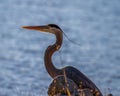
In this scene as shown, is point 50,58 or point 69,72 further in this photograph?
point 50,58

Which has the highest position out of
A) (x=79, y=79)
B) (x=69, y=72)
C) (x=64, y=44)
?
(x=64, y=44)

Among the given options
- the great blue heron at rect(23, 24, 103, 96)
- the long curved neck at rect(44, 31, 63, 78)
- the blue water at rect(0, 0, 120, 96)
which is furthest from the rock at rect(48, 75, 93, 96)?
the long curved neck at rect(44, 31, 63, 78)

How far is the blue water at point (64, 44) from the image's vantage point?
53.5 ft

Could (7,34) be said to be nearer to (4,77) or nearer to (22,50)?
(22,50)

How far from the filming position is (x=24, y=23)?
23.4 m

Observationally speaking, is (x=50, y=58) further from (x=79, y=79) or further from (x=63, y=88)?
(x=63, y=88)

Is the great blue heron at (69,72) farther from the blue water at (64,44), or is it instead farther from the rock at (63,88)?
the blue water at (64,44)

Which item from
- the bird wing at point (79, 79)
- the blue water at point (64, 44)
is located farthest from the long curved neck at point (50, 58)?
the blue water at point (64, 44)

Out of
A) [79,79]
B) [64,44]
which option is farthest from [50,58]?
[64,44]

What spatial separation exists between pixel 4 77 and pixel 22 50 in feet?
10.8

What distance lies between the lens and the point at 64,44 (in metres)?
20.5

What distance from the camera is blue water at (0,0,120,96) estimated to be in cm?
1632

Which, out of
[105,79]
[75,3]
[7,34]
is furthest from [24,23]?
[105,79]

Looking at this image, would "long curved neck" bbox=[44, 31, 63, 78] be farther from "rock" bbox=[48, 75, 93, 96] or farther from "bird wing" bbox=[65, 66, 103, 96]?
"rock" bbox=[48, 75, 93, 96]
